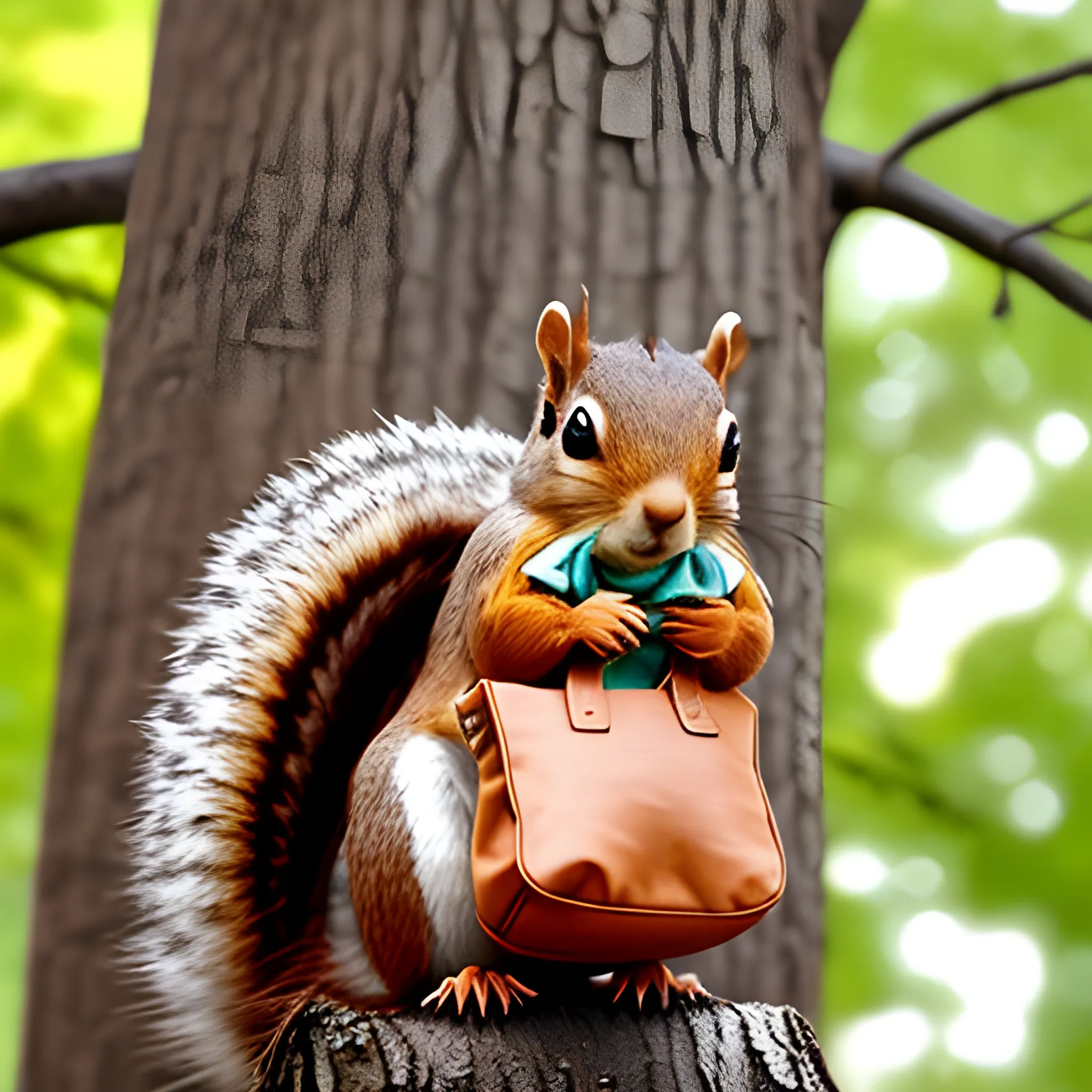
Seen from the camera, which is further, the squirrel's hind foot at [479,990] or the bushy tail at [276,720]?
the bushy tail at [276,720]

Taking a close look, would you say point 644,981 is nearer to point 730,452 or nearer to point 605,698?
→ point 605,698

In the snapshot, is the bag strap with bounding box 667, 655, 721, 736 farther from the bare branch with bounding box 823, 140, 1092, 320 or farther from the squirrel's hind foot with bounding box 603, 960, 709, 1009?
the bare branch with bounding box 823, 140, 1092, 320

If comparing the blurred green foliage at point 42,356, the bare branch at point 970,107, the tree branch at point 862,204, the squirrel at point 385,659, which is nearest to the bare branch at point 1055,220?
the tree branch at point 862,204

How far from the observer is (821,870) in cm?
114

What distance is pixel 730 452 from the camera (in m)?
0.83

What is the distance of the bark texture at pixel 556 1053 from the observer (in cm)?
75

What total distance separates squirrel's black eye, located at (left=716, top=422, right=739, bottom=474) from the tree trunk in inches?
7.9

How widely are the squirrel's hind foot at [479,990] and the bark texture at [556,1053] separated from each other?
1 cm

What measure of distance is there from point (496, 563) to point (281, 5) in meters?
0.68

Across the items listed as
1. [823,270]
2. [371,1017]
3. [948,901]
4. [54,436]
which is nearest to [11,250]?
[54,436]

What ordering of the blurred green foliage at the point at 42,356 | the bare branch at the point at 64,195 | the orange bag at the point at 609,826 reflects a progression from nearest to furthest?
the orange bag at the point at 609,826 < the bare branch at the point at 64,195 < the blurred green foliage at the point at 42,356

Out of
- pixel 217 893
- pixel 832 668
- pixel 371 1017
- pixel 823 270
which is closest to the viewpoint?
pixel 371 1017

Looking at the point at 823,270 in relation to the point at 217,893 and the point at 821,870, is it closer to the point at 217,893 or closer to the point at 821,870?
the point at 821,870

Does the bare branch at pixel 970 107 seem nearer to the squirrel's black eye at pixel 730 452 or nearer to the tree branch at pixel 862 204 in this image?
the tree branch at pixel 862 204
